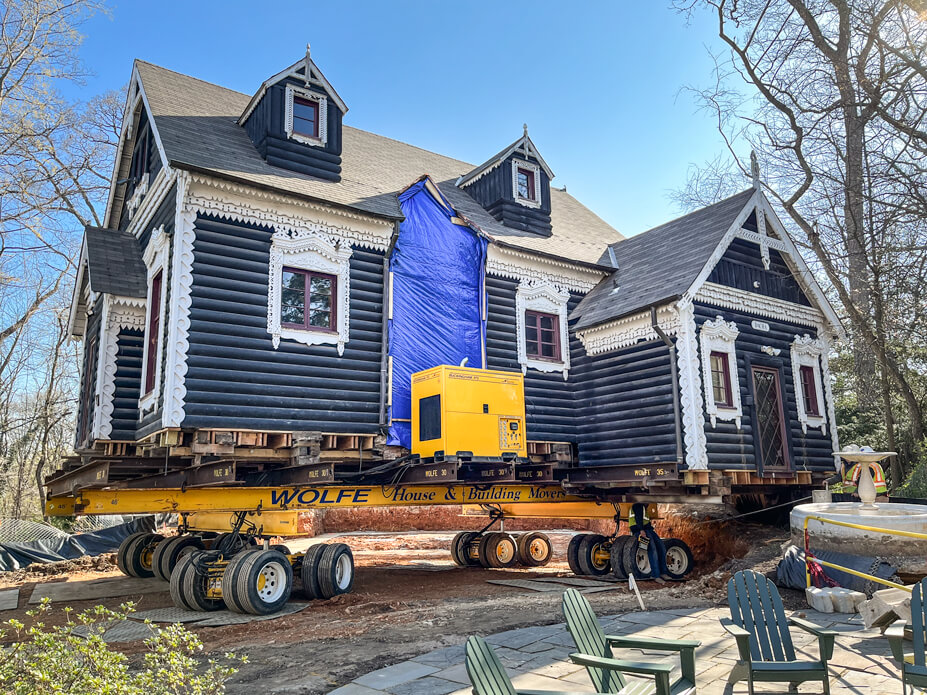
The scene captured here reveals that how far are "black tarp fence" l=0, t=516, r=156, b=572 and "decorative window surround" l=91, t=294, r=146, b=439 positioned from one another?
8.90m

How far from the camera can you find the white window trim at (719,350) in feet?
45.7

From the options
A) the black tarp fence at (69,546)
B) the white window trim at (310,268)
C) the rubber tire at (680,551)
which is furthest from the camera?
the black tarp fence at (69,546)

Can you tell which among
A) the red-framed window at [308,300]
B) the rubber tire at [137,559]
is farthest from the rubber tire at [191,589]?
the rubber tire at [137,559]

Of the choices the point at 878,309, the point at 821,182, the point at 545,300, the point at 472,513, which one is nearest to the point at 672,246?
the point at 545,300

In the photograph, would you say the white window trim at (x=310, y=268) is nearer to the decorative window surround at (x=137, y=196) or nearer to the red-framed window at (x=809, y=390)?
the decorative window surround at (x=137, y=196)

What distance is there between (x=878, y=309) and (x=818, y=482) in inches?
177

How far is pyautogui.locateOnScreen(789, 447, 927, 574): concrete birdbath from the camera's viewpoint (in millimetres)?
10531

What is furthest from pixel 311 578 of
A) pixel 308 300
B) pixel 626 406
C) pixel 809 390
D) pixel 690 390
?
pixel 809 390

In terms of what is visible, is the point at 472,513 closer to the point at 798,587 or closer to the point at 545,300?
the point at 545,300

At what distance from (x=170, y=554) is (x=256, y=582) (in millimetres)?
5766

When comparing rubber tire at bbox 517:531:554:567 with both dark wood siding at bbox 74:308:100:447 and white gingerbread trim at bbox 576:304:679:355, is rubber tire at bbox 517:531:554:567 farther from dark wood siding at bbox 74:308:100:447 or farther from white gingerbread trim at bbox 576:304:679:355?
dark wood siding at bbox 74:308:100:447

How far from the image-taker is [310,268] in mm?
12305

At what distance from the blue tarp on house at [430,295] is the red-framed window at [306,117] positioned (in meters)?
2.25

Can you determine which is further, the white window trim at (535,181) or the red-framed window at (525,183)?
the red-framed window at (525,183)
